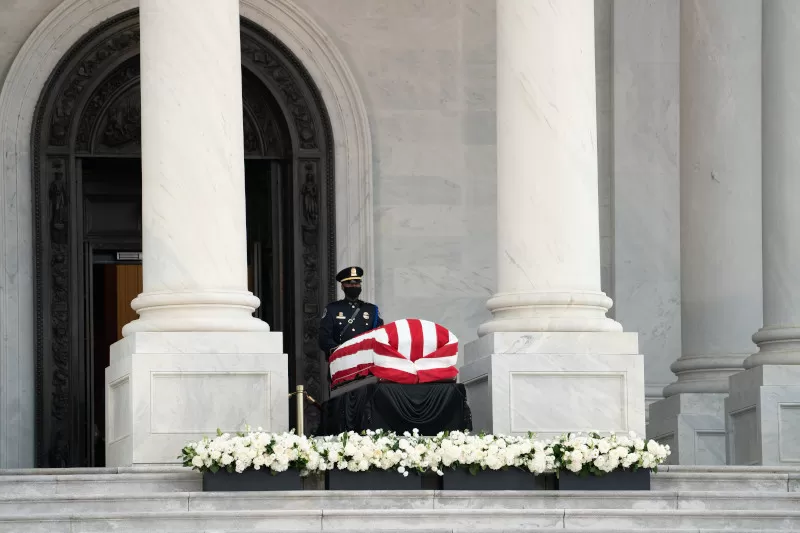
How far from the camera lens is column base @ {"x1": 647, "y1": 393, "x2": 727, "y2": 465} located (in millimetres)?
31672

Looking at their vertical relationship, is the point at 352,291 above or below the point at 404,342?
above

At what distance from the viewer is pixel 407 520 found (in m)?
21.6

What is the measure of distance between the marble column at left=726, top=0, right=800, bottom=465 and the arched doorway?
845 cm

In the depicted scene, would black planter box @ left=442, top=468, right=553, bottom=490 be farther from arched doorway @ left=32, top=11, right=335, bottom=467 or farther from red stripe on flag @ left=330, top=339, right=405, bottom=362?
arched doorway @ left=32, top=11, right=335, bottom=467

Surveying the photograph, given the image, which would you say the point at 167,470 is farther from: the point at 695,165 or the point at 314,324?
the point at 695,165

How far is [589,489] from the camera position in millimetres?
22938

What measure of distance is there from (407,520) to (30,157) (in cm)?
1453

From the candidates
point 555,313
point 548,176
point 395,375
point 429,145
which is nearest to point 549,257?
point 555,313

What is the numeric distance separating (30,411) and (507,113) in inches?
457

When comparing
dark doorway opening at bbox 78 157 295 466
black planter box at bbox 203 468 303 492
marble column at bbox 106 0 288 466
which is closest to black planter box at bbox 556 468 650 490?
black planter box at bbox 203 468 303 492

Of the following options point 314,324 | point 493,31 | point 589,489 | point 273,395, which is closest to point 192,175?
point 273,395

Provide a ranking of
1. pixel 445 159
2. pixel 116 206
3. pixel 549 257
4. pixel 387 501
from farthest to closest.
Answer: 1. pixel 116 206
2. pixel 445 159
3. pixel 549 257
4. pixel 387 501

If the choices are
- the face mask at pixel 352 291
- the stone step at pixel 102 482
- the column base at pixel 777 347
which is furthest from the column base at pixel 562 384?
the stone step at pixel 102 482

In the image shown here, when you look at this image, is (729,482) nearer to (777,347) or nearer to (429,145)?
(777,347)
